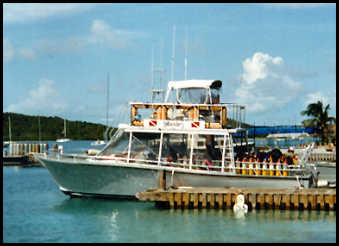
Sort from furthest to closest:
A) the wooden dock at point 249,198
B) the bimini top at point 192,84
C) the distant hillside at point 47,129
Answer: the distant hillside at point 47,129 < the bimini top at point 192,84 < the wooden dock at point 249,198

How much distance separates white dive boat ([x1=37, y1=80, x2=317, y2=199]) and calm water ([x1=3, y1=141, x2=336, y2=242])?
120cm

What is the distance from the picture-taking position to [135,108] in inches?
1043

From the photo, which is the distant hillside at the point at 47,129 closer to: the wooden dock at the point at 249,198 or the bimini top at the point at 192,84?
the bimini top at the point at 192,84

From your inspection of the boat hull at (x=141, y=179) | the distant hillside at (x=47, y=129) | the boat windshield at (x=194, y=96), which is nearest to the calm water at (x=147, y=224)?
the boat hull at (x=141, y=179)

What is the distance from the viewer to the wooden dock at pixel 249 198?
22.8 metres

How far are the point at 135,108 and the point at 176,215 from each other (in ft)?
21.3

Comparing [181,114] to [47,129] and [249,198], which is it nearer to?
[249,198]

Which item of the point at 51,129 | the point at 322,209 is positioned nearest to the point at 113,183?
the point at 322,209

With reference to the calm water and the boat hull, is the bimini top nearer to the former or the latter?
the boat hull

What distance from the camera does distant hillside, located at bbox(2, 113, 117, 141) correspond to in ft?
424

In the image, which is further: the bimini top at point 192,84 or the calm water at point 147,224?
the bimini top at point 192,84

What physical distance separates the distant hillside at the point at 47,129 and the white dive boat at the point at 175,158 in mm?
99869

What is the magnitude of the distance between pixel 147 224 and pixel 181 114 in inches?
284

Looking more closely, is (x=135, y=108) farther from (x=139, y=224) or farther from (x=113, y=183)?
(x=139, y=224)
